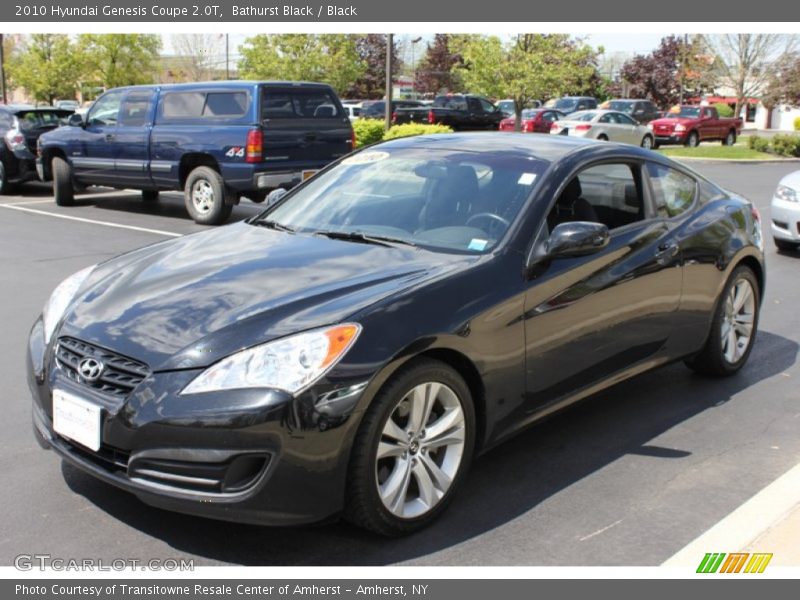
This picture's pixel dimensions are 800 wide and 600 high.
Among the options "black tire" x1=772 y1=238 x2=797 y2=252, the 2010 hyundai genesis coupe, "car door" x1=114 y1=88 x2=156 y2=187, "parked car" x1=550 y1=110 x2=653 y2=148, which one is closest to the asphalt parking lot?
the 2010 hyundai genesis coupe

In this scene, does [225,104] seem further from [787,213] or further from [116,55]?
[116,55]

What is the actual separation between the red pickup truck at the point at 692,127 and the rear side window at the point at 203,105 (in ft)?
81.4

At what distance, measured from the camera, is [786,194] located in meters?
10.6

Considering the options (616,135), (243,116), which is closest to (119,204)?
(243,116)

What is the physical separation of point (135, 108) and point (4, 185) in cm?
425

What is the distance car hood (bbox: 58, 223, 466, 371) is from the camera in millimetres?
3418

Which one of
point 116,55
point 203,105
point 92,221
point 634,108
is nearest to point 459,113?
point 634,108

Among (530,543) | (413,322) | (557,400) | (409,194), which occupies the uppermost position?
(409,194)

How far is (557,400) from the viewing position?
433 centimetres

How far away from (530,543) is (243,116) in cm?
943

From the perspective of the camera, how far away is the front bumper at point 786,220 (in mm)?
10414

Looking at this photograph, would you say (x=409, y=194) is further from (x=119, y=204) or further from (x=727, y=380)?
(x=119, y=204)

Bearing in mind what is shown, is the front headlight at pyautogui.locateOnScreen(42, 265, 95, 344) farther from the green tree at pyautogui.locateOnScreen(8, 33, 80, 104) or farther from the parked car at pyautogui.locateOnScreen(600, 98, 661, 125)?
the green tree at pyautogui.locateOnScreen(8, 33, 80, 104)

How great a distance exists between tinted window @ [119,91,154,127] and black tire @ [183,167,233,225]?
130cm
